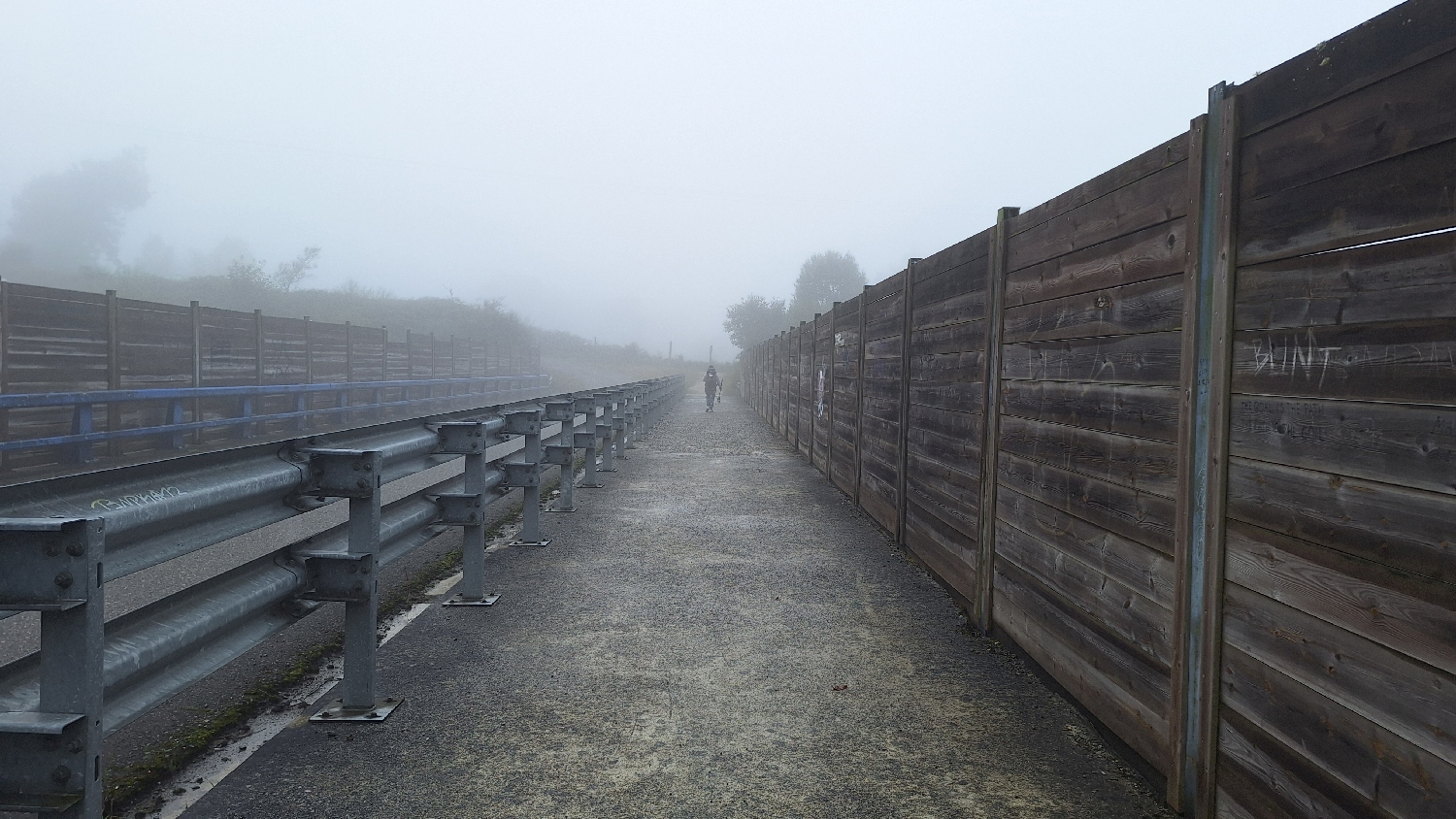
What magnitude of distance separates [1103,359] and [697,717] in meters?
2.34

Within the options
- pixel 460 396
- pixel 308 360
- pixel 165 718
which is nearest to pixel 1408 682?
pixel 165 718

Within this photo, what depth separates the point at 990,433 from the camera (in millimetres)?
5047

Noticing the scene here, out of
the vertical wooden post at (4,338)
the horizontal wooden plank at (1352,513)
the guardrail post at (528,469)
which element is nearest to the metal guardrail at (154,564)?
the guardrail post at (528,469)

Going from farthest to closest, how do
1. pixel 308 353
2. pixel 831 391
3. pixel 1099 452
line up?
1. pixel 308 353
2. pixel 831 391
3. pixel 1099 452

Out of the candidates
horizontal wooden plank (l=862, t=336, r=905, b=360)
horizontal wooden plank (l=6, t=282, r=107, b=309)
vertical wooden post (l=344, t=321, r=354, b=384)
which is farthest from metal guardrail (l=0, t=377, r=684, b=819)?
vertical wooden post (l=344, t=321, r=354, b=384)

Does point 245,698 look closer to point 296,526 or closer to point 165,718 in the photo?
point 165,718

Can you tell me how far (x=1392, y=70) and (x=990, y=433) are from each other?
10.2 ft

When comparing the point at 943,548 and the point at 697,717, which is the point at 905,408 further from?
the point at 697,717

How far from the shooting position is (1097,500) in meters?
3.68

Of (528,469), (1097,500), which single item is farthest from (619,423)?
(1097,500)

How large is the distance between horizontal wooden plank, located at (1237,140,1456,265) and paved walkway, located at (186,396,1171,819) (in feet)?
6.44

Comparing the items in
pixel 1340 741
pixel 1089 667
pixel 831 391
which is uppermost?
pixel 831 391

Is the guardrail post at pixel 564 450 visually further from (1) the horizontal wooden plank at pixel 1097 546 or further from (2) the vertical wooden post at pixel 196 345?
(2) the vertical wooden post at pixel 196 345

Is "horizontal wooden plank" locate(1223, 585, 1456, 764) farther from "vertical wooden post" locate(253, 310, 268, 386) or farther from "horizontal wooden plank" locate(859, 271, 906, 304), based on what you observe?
"vertical wooden post" locate(253, 310, 268, 386)
